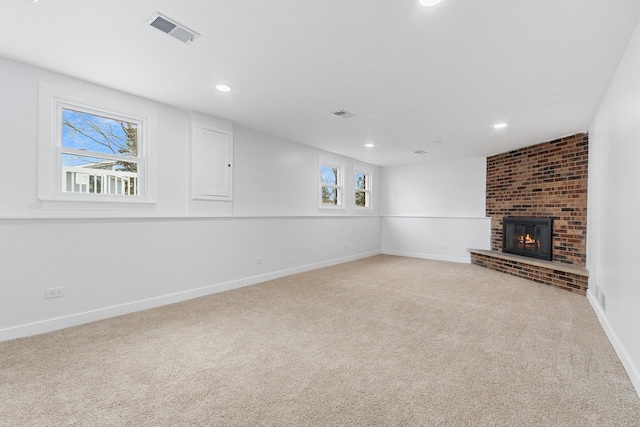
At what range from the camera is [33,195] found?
2695 mm

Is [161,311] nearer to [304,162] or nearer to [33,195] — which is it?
[33,195]

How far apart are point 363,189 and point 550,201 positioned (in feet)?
12.6

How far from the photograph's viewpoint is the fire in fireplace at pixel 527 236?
16.5ft

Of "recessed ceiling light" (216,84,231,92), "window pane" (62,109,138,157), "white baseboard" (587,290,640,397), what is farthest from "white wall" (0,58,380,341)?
"white baseboard" (587,290,640,397)

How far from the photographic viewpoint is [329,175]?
6.52 meters

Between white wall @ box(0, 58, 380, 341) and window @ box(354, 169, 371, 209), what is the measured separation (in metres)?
1.79

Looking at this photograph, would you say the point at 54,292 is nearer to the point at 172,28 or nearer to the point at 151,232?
the point at 151,232

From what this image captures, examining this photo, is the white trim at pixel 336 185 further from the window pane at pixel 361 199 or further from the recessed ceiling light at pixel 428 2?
the recessed ceiling light at pixel 428 2

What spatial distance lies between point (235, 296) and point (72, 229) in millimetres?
1883

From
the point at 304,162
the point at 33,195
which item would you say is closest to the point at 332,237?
the point at 304,162

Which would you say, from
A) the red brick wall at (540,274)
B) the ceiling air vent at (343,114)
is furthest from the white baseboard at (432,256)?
the ceiling air vent at (343,114)

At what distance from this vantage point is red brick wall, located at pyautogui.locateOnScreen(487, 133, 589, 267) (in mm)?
4582

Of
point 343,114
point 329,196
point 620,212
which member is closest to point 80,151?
point 343,114

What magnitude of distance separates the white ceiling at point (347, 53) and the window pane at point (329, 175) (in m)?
2.40
